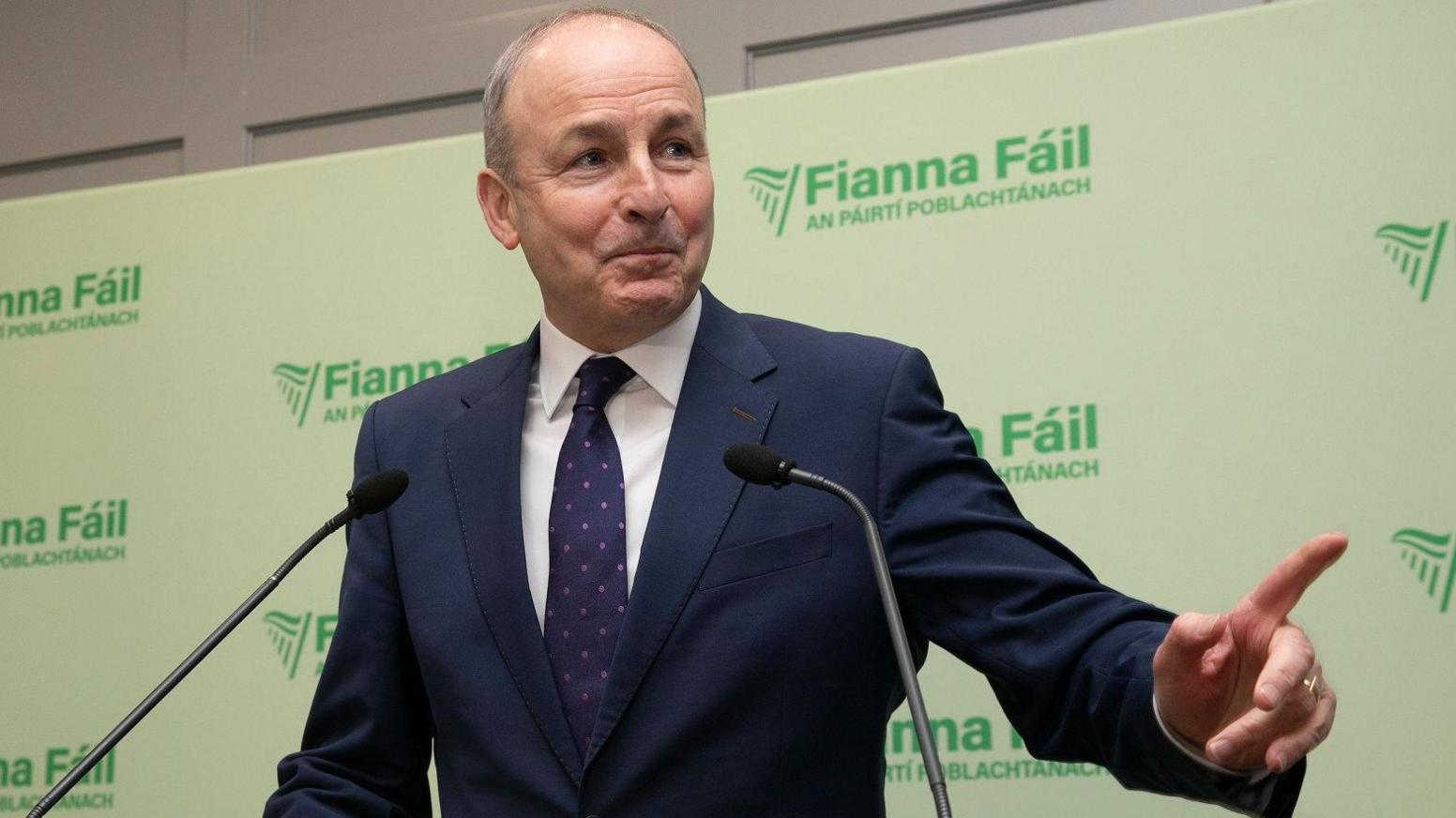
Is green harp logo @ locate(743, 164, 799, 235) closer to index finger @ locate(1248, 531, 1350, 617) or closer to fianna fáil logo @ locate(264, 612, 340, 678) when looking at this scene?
fianna fáil logo @ locate(264, 612, 340, 678)

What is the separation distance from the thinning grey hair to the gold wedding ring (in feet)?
3.60

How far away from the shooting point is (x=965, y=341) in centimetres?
257

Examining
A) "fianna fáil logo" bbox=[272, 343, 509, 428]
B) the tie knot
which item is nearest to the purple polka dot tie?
the tie knot

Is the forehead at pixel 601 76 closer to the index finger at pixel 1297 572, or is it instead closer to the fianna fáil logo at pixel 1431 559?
the index finger at pixel 1297 572

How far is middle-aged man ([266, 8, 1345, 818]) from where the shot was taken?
1.74m

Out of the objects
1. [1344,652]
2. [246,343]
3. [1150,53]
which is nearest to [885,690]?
[1344,652]

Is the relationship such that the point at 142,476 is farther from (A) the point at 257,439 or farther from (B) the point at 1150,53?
(B) the point at 1150,53

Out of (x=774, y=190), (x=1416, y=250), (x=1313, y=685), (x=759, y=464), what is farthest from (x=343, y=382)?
(x=1313, y=685)

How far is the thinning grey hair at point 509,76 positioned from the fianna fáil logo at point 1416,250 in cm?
102

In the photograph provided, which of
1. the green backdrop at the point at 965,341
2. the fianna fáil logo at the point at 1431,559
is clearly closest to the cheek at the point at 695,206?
the green backdrop at the point at 965,341

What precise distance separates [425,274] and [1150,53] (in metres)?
1.32

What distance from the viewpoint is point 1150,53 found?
8.24 feet

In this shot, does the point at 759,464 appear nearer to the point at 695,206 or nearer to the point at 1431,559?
the point at 695,206

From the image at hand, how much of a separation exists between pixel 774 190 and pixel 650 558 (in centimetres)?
110
